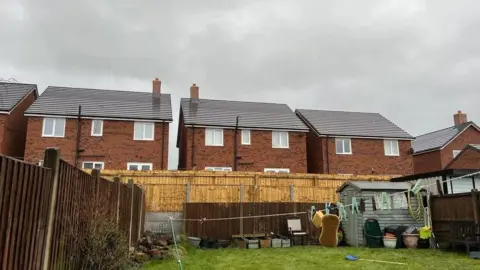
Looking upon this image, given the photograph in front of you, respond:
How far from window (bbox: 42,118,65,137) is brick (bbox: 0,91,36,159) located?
252cm

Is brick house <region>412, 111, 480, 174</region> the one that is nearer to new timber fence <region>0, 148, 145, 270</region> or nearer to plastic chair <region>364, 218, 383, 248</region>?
plastic chair <region>364, 218, 383, 248</region>

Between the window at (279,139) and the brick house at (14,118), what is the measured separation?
62.1 ft

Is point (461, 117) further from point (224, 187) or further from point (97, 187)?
point (97, 187)

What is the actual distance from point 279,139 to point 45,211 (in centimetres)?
2677

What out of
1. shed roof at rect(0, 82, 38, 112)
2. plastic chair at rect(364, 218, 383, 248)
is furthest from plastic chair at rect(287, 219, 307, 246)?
shed roof at rect(0, 82, 38, 112)

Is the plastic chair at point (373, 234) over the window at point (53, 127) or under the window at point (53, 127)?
under

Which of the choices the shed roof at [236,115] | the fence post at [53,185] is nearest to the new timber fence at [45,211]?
the fence post at [53,185]

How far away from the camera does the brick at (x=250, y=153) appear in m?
29.0

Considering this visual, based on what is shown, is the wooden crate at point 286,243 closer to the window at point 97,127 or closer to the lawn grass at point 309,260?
the lawn grass at point 309,260

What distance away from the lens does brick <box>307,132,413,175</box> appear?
31.7 m

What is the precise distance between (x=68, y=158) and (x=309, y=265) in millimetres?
21088

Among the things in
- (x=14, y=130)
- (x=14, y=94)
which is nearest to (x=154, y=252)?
(x=14, y=130)

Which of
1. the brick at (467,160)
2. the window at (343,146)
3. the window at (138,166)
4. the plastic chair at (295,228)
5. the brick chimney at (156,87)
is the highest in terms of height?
the brick chimney at (156,87)

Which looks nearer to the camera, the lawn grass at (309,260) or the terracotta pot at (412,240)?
the lawn grass at (309,260)
